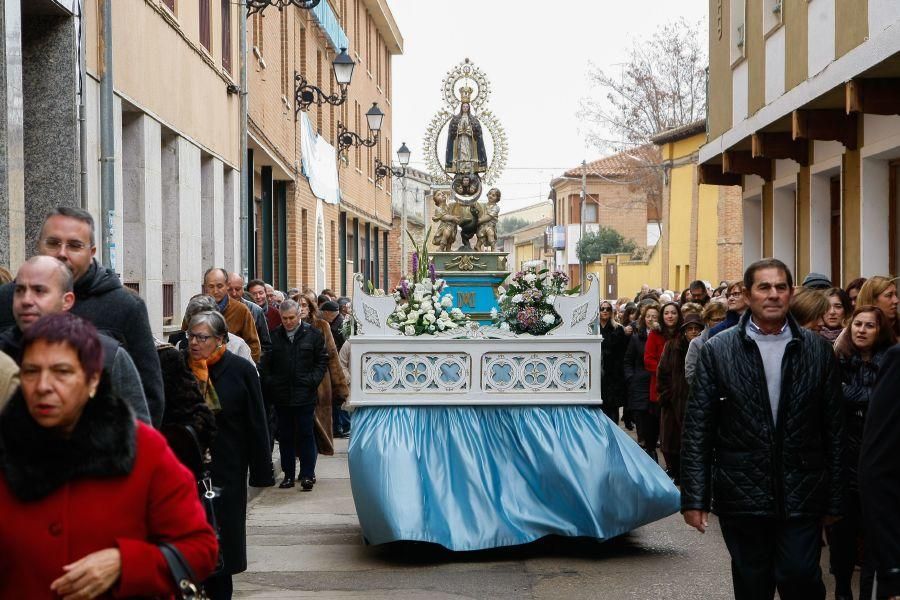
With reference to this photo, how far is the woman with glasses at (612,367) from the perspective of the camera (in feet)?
55.0

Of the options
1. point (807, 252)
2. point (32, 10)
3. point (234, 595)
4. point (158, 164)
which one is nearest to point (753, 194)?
point (807, 252)

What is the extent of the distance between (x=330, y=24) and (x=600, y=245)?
4852 centimetres

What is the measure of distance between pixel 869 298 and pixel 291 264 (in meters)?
22.7

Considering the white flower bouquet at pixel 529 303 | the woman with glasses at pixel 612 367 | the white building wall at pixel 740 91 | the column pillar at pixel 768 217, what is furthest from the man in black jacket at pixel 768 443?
the column pillar at pixel 768 217

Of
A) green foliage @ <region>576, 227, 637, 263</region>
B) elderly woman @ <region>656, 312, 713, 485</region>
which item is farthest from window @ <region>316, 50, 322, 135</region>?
green foliage @ <region>576, 227, 637, 263</region>

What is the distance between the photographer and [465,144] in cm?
1575

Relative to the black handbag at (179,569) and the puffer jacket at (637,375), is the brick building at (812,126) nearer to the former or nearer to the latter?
the puffer jacket at (637,375)

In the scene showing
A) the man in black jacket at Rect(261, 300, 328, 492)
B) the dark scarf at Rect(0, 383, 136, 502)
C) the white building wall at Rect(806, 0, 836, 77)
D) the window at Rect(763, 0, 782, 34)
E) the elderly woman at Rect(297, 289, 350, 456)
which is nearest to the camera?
the dark scarf at Rect(0, 383, 136, 502)

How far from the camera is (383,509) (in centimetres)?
970

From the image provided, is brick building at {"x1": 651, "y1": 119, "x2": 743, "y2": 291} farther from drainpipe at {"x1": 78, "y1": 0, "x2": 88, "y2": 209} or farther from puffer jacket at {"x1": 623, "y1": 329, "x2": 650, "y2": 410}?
drainpipe at {"x1": 78, "y1": 0, "x2": 88, "y2": 209}

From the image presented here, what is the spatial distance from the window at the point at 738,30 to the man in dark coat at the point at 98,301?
1567cm

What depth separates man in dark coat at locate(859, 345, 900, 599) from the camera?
4.61m

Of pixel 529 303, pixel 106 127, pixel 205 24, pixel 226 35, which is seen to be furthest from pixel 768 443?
pixel 226 35

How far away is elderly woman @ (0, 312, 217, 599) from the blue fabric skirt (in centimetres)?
615
